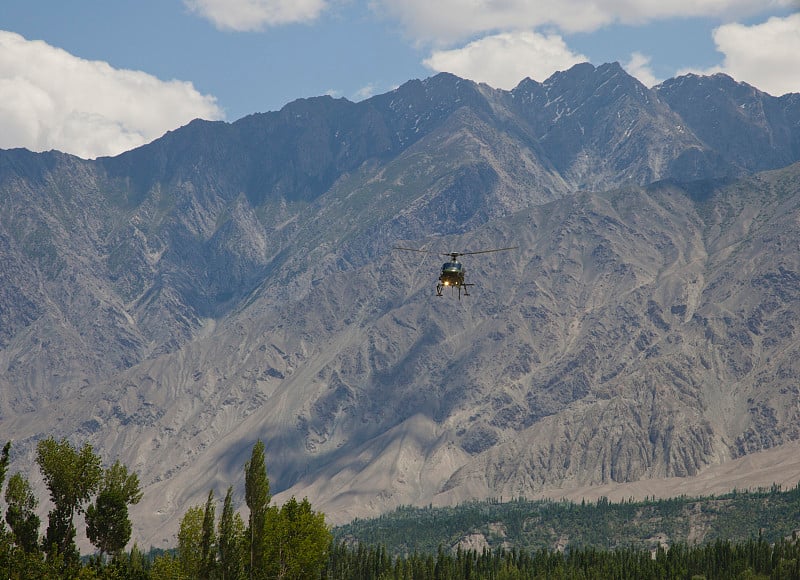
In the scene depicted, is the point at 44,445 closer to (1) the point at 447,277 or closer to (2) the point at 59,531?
(2) the point at 59,531

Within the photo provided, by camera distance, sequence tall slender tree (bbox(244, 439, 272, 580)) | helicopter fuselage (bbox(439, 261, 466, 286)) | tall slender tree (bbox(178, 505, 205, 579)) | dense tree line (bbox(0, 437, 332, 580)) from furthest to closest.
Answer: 1. tall slender tree (bbox(178, 505, 205, 579))
2. tall slender tree (bbox(244, 439, 272, 580))
3. helicopter fuselage (bbox(439, 261, 466, 286))
4. dense tree line (bbox(0, 437, 332, 580))

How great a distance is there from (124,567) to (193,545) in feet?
50.3

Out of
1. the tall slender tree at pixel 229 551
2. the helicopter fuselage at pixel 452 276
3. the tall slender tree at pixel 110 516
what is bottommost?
the tall slender tree at pixel 229 551

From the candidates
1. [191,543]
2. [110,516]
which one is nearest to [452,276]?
[191,543]

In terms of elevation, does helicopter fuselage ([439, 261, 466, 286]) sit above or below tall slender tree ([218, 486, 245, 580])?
above

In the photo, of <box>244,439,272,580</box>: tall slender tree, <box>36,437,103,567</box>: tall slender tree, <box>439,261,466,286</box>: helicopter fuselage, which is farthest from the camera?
<box>244,439,272,580</box>: tall slender tree

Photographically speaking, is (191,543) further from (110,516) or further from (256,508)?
(256,508)

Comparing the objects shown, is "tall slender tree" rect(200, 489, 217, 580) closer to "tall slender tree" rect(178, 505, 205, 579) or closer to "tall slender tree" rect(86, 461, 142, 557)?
"tall slender tree" rect(178, 505, 205, 579)

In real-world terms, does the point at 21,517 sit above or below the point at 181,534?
above

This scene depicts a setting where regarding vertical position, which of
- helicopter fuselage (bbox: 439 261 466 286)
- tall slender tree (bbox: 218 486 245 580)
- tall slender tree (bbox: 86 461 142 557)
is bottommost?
tall slender tree (bbox: 218 486 245 580)

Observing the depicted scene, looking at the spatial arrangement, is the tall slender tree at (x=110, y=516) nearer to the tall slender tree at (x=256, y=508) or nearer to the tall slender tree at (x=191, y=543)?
the tall slender tree at (x=191, y=543)

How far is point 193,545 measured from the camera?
109 metres

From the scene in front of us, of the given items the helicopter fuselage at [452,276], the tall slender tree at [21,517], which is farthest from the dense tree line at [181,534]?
the helicopter fuselage at [452,276]

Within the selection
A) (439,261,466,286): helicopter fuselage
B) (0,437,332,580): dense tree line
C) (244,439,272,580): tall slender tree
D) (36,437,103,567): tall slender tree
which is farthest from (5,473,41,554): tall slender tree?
(439,261,466,286): helicopter fuselage
